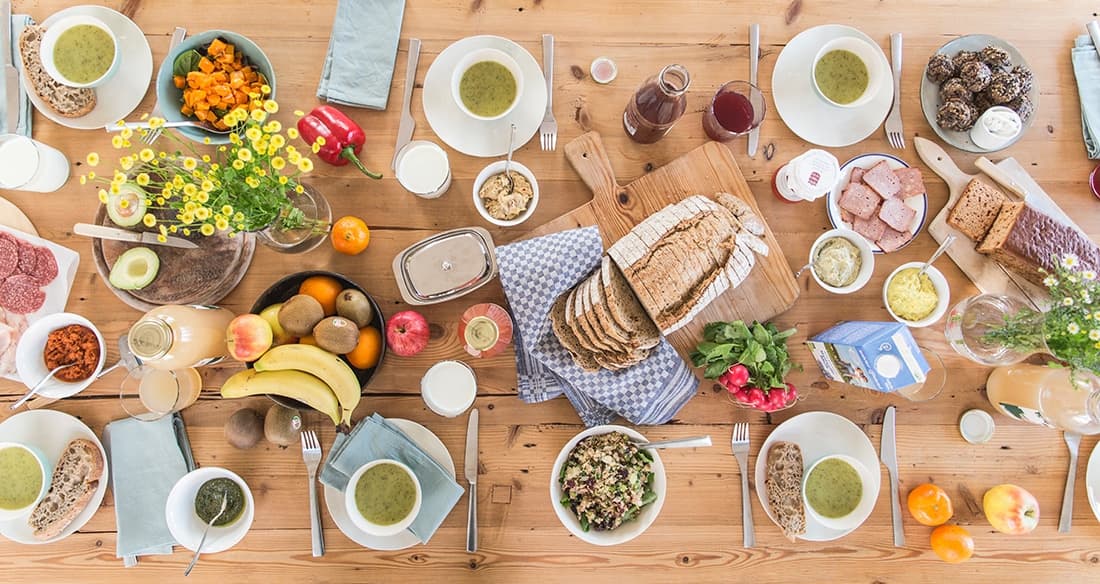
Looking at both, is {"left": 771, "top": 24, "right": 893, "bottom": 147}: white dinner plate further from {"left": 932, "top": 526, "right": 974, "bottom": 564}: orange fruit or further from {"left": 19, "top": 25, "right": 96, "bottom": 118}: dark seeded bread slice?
{"left": 19, "top": 25, "right": 96, "bottom": 118}: dark seeded bread slice

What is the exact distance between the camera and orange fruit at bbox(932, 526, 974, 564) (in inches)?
76.2

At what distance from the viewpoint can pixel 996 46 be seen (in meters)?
2.11

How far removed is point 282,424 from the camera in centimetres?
189

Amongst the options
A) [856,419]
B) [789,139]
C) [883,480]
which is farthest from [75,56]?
[883,480]

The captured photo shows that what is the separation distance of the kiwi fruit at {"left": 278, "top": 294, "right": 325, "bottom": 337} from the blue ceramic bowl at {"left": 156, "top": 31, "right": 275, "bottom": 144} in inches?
21.6

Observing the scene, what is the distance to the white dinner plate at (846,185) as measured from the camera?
6.72 feet

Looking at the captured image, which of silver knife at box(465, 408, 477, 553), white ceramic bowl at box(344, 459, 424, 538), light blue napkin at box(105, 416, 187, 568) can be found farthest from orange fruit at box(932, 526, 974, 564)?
light blue napkin at box(105, 416, 187, 568)

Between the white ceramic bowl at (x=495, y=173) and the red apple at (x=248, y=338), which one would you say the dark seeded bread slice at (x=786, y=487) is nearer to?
the white ceramic bowl at (x=495, y=173)

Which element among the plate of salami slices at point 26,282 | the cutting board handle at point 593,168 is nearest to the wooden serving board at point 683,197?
the cutting board handle at point 593,168

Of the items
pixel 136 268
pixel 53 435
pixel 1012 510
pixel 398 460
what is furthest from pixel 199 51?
pixel 1012 510

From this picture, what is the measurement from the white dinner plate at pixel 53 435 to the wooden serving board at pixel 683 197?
1496mm

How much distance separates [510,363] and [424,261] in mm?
419

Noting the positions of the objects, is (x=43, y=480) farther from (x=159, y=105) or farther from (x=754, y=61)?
(x=754, y=61)

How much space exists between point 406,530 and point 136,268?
1.09 meters
